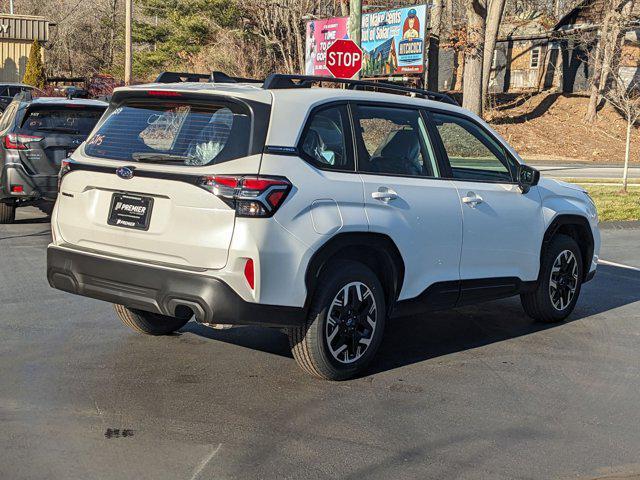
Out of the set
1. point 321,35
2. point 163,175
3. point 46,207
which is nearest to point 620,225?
point 46,207

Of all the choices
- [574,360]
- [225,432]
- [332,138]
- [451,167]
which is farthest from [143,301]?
[574,360]

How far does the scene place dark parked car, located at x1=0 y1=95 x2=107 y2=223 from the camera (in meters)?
12.5

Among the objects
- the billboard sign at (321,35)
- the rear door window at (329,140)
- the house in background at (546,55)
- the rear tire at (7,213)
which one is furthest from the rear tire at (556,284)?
the house in background at (546,55)

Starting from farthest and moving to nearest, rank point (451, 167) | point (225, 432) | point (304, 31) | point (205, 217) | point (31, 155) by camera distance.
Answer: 1. point (304, 31)
2. point (31, 155)
3. point (451, 167)
4. point (205, 217)
5. point (225, 432)

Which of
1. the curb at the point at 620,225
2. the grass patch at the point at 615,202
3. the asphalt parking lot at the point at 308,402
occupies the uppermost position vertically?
the grass patch at the point at 615,202

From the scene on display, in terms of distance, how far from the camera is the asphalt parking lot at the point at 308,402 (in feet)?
15.4

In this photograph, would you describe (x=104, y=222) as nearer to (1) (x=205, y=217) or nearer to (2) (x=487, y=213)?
(1) (x=205, y=217)

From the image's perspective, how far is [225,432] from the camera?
5.05 meters

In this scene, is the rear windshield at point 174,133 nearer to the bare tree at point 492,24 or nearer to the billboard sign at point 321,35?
the billboard sign at point 321,35

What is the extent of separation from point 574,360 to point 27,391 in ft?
12.7

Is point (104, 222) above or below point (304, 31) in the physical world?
below

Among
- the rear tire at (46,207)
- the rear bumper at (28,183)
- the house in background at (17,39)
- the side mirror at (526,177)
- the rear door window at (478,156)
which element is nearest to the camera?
the rear door window at (478,156)

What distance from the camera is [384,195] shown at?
616 centimetres

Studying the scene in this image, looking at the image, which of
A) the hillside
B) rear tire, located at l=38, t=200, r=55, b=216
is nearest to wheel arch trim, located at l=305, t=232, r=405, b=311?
rear tire, located at l=38, t=200, r=55, b=216
